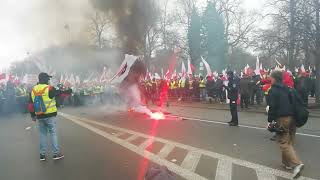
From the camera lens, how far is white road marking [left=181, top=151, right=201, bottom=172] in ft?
23.8

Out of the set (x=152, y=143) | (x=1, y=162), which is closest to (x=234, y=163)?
(x=152, y=143)

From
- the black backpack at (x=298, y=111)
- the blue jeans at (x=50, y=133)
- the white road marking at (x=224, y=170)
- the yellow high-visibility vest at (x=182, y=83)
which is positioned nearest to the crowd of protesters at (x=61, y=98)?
the yellow high-visibility vest at (x=182, y=83)

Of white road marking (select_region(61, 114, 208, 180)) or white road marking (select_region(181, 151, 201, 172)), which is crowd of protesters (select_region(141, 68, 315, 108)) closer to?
white road marking (select_region(61, 114, 208, 180))

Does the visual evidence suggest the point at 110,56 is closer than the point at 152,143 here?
No

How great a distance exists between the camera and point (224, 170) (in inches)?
274

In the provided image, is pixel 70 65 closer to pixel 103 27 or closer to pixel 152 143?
pixel 103 27

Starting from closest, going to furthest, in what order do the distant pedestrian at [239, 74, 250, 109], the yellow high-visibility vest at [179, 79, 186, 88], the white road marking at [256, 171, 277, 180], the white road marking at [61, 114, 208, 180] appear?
the white road marking at [256, 171, 277, 180]
the white road marking at [61, 114, 208, 180]
the distant pedestrian at [239, 74, 250, 109]
the yellow high-visibility vest at [179, 79, 186, 88]

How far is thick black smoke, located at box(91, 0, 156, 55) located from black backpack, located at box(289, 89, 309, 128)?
15565 millimetres

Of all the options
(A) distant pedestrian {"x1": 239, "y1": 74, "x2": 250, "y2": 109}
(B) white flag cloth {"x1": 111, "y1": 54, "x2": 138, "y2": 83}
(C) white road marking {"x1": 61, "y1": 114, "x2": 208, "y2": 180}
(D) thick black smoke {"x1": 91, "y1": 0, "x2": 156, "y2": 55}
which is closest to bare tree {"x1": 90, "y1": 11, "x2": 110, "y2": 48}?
(D) thick black smoke {"x1": 91, "y1": 0, "x2": 156, "y2": 55}

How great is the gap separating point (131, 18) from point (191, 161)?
15254mm

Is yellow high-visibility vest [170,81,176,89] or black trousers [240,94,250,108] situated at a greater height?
yellow high-visibility vest [170,81,176,89]

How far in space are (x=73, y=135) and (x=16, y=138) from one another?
168cm

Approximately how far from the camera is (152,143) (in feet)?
33.1

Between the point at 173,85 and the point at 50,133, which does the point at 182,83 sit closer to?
the point at 173,85
